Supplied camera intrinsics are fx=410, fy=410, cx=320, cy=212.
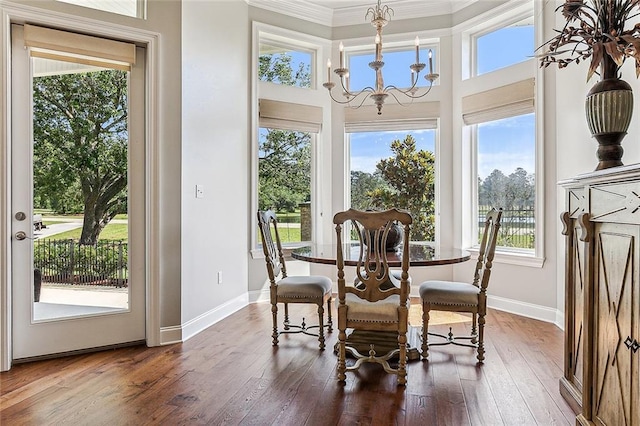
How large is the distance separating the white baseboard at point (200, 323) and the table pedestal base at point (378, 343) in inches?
47.9

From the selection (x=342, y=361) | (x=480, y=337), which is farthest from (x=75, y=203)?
(x=480, y=337)

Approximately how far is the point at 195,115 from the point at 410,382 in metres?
2.61

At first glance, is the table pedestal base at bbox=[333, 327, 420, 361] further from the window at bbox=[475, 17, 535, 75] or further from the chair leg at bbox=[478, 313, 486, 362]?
the window at bbox=[475, 17, 535, 75]

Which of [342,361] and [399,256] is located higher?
[399,256]

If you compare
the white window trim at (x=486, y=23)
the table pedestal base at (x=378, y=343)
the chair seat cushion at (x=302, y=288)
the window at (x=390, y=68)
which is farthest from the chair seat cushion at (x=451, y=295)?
the window at (x=390, y=68)

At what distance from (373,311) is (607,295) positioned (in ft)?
3.90

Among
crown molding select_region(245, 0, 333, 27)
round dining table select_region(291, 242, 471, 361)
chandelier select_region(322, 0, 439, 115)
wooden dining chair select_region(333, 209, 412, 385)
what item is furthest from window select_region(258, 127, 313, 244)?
wooden dining chair select_region(333, 209, 412, 385)

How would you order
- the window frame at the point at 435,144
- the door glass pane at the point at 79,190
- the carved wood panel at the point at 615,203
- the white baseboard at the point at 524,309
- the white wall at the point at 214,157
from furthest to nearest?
the window frame at the point at 435,144 → the white baseboard at the point at 524,309 → the white wall at the point at 214,157 → the door glass pane at the point at 79,190 → the carved wood panel at the point at 615,203

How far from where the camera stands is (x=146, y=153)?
3080 mm

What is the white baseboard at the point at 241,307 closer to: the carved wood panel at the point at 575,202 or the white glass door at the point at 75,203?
the white glass door at the point at 75,203

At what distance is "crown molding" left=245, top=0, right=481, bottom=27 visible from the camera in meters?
4.60

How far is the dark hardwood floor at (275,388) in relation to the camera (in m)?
2.07

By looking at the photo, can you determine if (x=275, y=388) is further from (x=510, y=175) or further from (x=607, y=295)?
(x=510, y=175)

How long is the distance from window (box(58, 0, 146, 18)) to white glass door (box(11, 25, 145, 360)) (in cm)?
32
